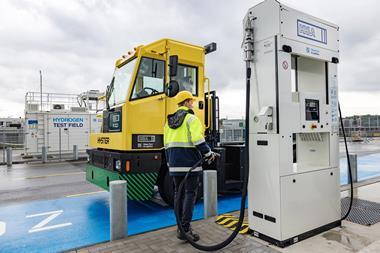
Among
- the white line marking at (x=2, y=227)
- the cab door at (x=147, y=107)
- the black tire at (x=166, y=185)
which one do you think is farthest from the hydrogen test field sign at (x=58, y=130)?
the cab door at (x=147, y=107)

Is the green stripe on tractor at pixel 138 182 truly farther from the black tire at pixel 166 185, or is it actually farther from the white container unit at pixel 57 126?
the white container unit at pixel 57 126

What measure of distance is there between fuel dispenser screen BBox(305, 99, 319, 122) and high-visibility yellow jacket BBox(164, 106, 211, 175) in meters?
1.58

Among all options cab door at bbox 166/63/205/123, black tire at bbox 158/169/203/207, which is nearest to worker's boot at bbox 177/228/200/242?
black tire at bbox 158/169/203/207

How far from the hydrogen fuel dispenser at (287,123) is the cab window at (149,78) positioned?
6.53 feet

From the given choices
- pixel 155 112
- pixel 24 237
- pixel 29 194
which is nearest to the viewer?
pixel 24 237

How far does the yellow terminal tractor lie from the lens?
491 centimetres

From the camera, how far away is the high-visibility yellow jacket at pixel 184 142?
369 cm

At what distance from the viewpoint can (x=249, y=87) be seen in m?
3.69

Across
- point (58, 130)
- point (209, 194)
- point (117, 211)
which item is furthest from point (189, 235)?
point (58, 130)

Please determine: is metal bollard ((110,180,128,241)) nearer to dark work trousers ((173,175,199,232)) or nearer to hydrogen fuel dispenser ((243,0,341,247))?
dark work trousers ((173,175,199,232))

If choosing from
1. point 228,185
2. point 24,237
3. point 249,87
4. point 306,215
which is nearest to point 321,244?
point 306,215

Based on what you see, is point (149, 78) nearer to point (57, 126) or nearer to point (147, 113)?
point (147, 113)

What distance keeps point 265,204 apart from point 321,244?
89 centimetres

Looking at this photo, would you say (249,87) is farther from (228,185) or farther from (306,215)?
(228,185)
